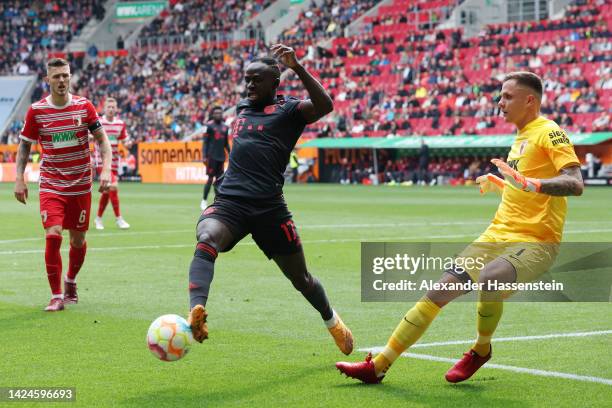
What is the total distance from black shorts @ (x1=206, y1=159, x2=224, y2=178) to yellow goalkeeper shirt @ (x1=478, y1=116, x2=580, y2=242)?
19769mm

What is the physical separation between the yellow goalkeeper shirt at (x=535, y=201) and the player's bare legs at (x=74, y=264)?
205 inches

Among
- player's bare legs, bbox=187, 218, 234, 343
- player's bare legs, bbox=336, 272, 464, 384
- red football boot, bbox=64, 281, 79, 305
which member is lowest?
red football boot, bbox=64, 281, 79, 305

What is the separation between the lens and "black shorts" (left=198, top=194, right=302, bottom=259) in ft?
24.1

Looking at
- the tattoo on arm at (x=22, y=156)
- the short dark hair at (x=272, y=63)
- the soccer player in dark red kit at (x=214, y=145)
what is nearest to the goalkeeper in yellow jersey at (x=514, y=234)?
the short dark hair at (x=272, y=63)

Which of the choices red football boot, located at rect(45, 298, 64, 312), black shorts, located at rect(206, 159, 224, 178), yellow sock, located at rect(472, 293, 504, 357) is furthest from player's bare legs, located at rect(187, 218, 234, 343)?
black shorts, located at rect(206, 159, 224, 178)

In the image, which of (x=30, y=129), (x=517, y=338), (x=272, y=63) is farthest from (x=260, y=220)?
(x=30, y=129)

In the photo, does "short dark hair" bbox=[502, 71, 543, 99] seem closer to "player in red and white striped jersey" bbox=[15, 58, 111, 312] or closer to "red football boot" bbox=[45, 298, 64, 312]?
"player in red and white striped jersey" bbox=[15, 58, 111, 312]

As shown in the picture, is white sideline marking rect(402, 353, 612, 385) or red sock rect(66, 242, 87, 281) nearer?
white sideline marking rect(402, 353, 612, 385)

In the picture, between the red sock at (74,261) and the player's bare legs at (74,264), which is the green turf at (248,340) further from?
the red sock at (74,261)

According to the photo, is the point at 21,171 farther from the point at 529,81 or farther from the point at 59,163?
the point at 529,81

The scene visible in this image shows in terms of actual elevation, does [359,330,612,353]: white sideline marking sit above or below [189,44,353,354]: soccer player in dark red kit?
below

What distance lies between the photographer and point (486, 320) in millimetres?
6730

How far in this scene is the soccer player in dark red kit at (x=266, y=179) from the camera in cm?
737

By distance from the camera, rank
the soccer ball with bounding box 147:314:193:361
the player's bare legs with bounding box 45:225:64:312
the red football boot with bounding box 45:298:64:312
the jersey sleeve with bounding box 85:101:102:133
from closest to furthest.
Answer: the soccer ball with bounding box 147:314:193:361 → the red football boot with bounding box 45:298:64:312 → the player's bare legs with bounding box 45:225:64:312 → the jersey sleeve with bounding box 85:101:102:133
